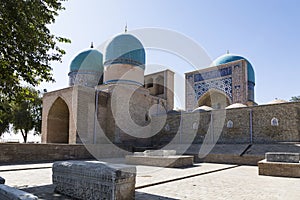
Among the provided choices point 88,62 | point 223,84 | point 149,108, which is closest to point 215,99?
point 223,84

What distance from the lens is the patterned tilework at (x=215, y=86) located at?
61.2 ft

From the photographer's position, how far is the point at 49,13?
549 centimetres

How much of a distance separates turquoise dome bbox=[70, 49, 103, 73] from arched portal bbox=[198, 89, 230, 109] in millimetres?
9051

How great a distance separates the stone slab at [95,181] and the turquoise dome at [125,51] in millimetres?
14144

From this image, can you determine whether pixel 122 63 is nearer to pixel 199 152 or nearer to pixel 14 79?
pixel 199 152

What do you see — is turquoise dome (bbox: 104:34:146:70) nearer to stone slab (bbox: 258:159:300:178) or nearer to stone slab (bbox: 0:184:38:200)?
stone slab (bbox: 258:159:300:178)

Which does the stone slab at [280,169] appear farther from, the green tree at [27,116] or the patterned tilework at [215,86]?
the green tree at [27,116]

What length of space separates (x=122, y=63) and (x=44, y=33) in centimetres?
1223

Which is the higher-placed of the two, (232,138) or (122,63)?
(122,63)

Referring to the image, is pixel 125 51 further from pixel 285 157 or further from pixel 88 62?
pixel 285 157

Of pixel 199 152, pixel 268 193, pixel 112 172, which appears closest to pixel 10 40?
pixel 112 172

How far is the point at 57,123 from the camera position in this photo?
55.7ft

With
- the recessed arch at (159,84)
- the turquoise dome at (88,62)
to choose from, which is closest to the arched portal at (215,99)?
the recessed arch at (159,84)

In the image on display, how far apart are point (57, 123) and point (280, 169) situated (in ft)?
47.0
